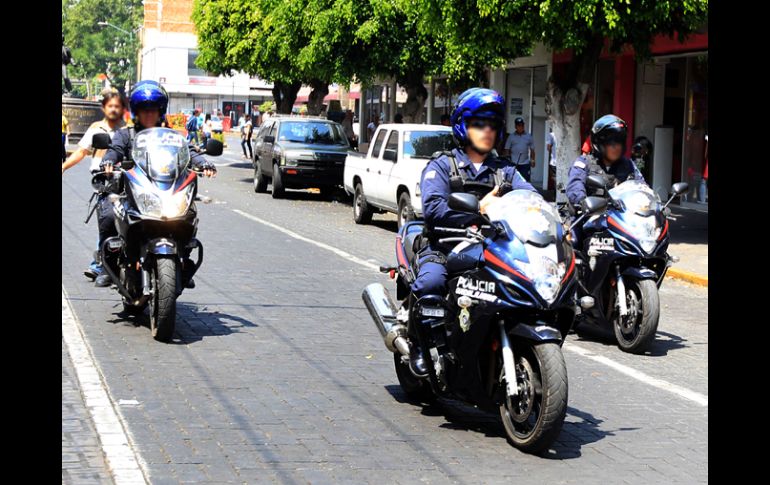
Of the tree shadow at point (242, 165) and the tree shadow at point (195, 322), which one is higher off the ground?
the tree shadow at point (242, 165)

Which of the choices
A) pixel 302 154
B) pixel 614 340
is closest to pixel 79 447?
pixel 614 340

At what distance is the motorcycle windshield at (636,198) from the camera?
9547 millimetres

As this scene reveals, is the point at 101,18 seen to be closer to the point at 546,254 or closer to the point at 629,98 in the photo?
the point at 629,98

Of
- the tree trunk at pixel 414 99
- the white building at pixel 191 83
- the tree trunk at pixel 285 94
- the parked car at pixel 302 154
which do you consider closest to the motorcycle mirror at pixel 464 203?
the parked car at pixel 302 154

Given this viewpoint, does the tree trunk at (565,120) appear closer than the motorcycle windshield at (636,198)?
No

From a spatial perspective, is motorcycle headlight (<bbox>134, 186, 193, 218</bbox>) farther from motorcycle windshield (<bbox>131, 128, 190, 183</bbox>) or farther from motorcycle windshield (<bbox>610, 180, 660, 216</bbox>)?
motorcycle windshield (<bbox>610, 180, 660, 216</bbox>)

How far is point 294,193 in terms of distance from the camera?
94.2 feet

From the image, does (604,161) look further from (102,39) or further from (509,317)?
(102,39)

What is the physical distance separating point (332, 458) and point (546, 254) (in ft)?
4.81

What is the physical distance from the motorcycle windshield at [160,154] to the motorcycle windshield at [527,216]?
3766 millimetres

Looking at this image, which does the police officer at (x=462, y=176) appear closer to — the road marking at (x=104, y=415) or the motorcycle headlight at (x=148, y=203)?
the road marking at (x=104, y=415)

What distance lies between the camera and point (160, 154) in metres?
9.19

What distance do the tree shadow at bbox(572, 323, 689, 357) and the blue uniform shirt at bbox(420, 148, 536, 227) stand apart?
3.14 metres
